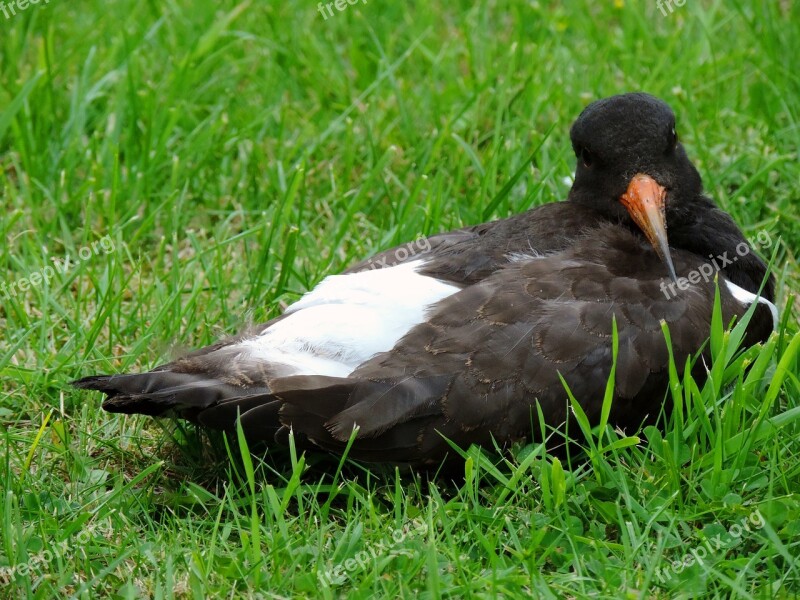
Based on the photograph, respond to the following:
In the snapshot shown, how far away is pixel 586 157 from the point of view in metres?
4.11

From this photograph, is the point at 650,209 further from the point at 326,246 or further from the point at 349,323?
the point at 326,246

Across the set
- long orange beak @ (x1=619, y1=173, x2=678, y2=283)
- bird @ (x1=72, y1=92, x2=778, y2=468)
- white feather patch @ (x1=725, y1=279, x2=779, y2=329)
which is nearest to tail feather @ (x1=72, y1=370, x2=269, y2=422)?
bird @ (x1=72, y1=92, x2=778, y2=468)

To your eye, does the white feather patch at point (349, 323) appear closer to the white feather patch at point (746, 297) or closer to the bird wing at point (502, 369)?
the bird wing at point (502, 369)

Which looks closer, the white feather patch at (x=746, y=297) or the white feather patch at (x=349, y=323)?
the white feather patch at (x=349, y=323)

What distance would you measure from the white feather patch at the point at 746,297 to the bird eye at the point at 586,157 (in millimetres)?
649

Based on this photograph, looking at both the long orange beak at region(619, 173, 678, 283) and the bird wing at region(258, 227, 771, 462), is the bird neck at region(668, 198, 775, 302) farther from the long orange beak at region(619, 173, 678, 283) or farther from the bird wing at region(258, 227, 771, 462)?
the bird wing at region(258, 227, 771, 462)

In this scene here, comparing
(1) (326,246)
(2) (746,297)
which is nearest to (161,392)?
(1) (326,246)

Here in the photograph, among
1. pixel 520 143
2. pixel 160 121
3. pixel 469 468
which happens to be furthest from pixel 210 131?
pixel 469 468

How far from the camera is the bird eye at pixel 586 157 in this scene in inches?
160

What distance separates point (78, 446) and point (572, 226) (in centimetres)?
185

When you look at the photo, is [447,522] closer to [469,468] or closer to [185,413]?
[469,468]

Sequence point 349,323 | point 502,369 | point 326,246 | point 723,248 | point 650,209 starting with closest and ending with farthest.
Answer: point 502,369 < point 349,323 < point 650,209 < point 723,248 < point 326,246

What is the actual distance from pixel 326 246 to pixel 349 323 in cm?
142

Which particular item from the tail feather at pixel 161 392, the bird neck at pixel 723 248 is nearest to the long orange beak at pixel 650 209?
the bird neck at pixel 723 248
